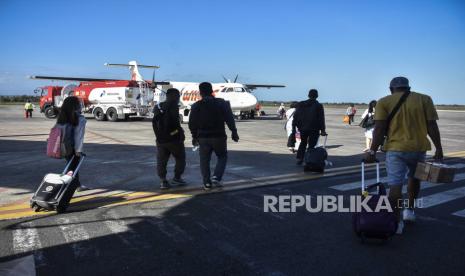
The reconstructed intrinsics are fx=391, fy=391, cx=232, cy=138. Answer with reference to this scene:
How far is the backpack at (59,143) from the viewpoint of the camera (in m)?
5.81

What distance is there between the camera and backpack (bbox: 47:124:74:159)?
19.1 ft

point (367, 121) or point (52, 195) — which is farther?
point (367, 121)

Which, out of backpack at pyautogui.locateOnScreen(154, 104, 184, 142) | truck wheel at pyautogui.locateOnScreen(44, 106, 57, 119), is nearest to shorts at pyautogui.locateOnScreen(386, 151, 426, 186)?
backpack at pyautogui.locateOnScreen(154, 104, 184, 142)

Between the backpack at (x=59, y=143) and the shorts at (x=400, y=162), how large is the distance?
14.7 ft

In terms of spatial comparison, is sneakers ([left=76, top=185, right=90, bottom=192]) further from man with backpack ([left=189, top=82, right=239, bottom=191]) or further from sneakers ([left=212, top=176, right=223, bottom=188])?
sneakers ([left=212, top=176, right=223, bottom=188])

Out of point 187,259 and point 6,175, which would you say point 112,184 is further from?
point 187,259

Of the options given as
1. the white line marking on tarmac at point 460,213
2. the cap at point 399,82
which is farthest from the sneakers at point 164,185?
the white line marking on tarmac at point 460,213

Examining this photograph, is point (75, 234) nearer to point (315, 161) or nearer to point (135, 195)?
point (135, 195)

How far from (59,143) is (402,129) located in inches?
185

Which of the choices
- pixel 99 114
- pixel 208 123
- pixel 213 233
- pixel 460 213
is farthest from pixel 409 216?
pixel 99 114

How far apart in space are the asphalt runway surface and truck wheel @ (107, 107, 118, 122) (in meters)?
18.8

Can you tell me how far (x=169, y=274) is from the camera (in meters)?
3.39

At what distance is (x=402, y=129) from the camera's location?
14.3ft

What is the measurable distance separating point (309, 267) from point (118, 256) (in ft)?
5.93
